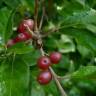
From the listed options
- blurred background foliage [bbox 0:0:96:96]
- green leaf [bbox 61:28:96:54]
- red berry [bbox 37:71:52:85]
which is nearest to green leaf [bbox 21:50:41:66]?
blurred background foliage [bbox 0:0:96:96]

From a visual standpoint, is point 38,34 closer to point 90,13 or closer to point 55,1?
point 90,13

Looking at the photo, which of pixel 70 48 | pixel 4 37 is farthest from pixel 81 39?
pixel 70 48

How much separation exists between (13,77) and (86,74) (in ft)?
0.89

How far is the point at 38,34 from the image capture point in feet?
5.14

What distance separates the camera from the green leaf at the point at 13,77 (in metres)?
1.47

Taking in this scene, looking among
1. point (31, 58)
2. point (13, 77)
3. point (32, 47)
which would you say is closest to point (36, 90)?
point (31, 58)

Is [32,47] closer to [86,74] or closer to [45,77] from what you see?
[45,77]

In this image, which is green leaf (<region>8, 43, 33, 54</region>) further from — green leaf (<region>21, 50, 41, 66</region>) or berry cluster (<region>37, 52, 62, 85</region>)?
green leaf (<region>21, 50, 41, 66</region>)

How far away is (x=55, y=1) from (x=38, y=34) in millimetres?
530

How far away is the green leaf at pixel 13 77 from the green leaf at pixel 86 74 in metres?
0.20

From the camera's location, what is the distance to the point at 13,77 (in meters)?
1.52

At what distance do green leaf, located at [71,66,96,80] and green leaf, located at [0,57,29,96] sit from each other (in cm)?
20

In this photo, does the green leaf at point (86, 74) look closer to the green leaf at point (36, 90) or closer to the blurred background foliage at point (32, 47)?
the blurred background foliage at point (32, 47)

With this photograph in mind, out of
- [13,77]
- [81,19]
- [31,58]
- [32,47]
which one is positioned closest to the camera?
[32,47]
